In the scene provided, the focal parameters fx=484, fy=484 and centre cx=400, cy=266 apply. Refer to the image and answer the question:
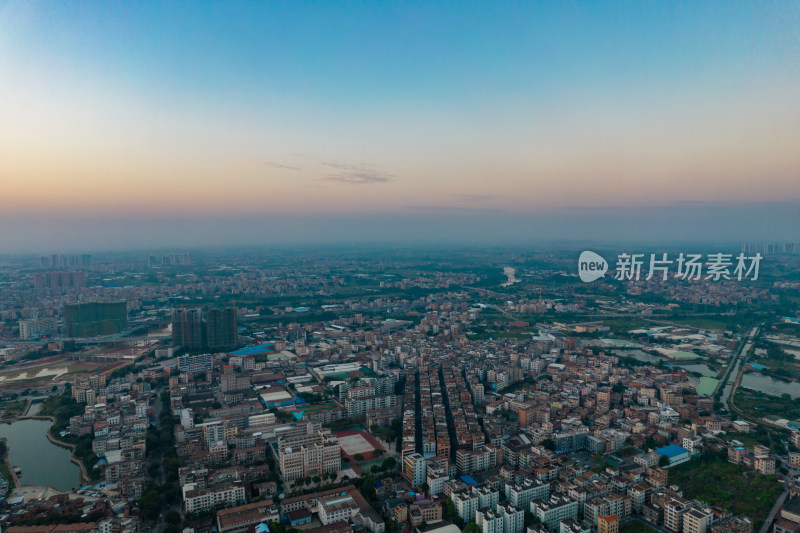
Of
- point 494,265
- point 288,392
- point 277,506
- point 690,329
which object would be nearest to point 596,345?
point 690,329

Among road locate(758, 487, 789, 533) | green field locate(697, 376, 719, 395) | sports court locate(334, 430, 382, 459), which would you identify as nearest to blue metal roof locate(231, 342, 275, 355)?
sports court locate(334, 430, 382, 459)

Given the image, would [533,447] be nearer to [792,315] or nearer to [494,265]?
[792,315]

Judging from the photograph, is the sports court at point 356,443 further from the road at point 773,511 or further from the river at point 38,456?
the road at point 773,511

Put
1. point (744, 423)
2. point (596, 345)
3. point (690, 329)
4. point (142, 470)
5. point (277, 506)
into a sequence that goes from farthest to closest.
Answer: point (690, 329) < point (596, 345) < point (744, 423) < point (142, 470) < point (277, 506)

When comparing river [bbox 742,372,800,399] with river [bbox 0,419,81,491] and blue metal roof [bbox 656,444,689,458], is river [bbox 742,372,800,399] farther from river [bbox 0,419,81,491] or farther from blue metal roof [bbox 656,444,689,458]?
river [bbox 0,419,81,491]

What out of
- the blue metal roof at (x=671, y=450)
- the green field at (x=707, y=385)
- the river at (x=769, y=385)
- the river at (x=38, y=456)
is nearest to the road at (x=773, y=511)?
the blue metal roof at (x=671, y=450)

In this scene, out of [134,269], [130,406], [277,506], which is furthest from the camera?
[134,269]

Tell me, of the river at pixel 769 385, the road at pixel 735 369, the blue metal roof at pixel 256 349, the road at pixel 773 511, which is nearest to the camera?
the road at pixel 773 511

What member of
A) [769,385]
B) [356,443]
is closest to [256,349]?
[356,443]
